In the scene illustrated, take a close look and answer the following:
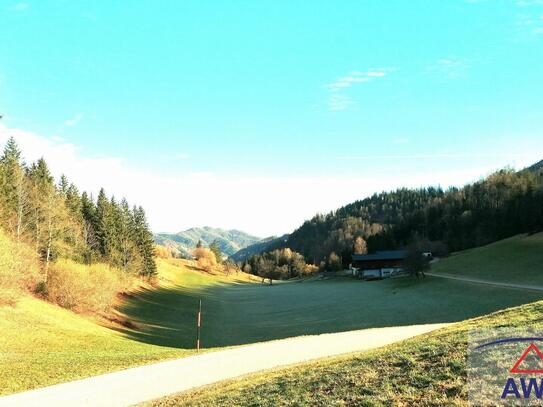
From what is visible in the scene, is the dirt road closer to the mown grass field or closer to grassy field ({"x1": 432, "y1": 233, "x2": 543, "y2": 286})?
the mown grass field

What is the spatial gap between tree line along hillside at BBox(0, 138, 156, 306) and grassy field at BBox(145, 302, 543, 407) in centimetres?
4280

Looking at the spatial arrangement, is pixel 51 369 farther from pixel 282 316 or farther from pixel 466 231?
pixel 466 231

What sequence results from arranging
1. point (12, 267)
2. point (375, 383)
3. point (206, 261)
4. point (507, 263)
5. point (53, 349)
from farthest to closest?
point (206, 261), point (507, 263), point (12, 267), point (53, 349), point (375, 383)

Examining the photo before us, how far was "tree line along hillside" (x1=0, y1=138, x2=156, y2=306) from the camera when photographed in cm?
5609

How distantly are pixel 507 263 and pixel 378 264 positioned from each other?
2156 inches

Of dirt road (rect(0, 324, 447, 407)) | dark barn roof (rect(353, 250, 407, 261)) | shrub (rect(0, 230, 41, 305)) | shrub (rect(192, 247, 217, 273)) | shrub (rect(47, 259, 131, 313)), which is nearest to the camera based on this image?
dirt road (rect(0, 324, 447, 407))

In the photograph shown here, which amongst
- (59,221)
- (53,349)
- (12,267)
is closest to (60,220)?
(59,221)

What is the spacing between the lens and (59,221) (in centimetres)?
6097

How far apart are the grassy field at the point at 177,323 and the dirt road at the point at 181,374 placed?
9.35ft

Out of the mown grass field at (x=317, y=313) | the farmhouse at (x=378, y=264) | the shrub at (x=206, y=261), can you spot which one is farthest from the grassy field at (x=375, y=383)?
the shrub at (x=206, y=261)

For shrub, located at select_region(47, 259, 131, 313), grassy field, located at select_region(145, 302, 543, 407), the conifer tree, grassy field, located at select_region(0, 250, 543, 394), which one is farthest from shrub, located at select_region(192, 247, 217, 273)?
grassy field, located at select_region(145, 302, 543, 407)

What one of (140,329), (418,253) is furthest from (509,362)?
(418,253)

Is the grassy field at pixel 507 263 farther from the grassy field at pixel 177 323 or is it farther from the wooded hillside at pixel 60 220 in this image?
the wooded hillside at pixel 60 220

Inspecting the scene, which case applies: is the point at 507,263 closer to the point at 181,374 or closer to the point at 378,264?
the point at 378,264
